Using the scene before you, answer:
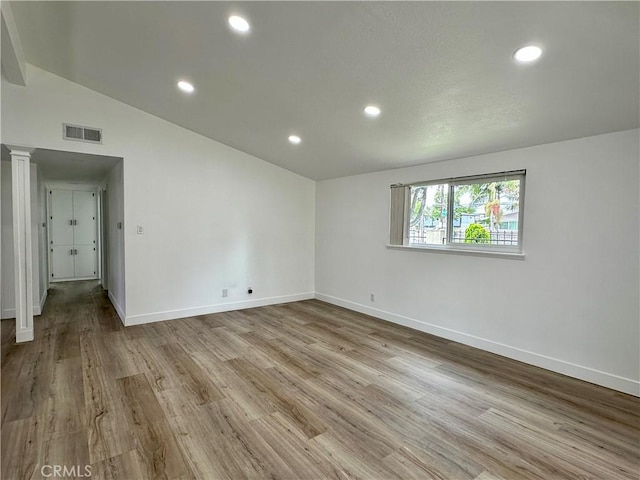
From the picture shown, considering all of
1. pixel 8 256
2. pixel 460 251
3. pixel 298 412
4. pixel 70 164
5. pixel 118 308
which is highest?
pixel 70 164

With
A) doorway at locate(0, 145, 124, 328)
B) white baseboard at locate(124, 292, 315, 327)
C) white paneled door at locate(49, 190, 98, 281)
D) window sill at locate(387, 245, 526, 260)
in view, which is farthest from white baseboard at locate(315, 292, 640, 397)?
white paneled door at locate(49, 190, 98, 281)

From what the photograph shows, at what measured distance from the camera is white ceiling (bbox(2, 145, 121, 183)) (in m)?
4.01

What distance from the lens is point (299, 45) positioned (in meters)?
2.41

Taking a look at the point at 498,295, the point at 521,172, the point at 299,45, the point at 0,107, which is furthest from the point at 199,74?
the point at 498,295

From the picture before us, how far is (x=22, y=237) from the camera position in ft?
11.5

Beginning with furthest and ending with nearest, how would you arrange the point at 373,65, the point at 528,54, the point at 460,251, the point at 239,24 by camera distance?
the point at 460,251 < the point at 373,65 < the point at 239,24 < the point at 528,54

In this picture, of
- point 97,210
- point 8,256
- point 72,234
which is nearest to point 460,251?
point 8,256

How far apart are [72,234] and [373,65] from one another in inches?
324

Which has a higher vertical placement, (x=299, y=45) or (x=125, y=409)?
(x=299, y=45)

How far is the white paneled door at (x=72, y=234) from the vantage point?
7.35 m

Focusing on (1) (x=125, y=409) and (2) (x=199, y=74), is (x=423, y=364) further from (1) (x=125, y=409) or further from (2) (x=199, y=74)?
(2) (x=199, y=74)

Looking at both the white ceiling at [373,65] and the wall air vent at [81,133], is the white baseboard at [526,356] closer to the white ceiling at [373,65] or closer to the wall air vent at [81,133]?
the white ceiling at [373,65]

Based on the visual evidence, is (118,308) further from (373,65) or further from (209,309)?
(373,65)

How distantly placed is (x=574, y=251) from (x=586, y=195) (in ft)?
1.70
